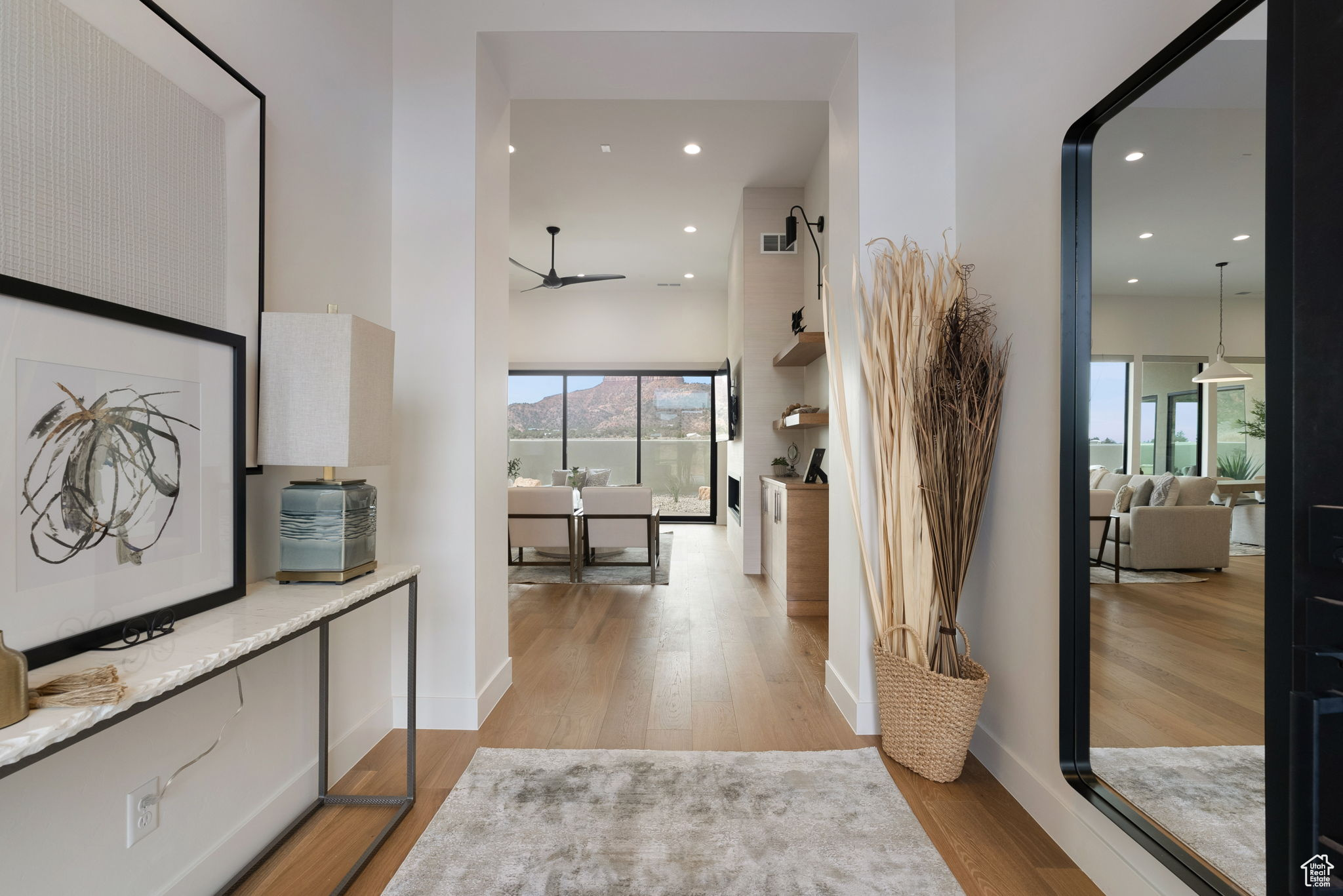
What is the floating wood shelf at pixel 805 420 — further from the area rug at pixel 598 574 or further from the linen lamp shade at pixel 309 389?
the linen lamp shade at pixel 309 389

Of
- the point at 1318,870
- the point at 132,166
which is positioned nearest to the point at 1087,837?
the point at 1318,870

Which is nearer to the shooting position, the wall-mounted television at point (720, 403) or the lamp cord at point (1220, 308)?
the lamp cord at point (1220, 308)

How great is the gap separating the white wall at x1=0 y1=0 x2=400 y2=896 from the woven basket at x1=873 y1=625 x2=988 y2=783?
1.79m

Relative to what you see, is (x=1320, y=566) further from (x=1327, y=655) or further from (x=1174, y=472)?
(x=1174, y=472)

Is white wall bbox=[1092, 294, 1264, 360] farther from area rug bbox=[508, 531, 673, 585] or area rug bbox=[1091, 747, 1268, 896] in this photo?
area rug bbox=[508, 531, 673, 585]

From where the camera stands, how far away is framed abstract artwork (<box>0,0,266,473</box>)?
1.07 meters

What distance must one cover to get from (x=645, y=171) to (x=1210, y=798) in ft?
16.3

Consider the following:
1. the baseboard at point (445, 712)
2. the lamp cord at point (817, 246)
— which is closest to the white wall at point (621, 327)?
the lamp cord at point (817, 246)

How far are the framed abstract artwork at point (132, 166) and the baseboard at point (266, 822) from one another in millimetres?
891

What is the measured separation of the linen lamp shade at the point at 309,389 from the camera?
5.18 feet

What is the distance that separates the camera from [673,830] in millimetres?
1786

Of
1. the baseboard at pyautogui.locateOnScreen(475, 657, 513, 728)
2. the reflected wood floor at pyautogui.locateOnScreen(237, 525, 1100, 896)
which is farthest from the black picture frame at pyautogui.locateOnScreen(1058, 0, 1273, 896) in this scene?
the baseboard at pyautogui.locateOnScreen(475, 657, 513, 728)

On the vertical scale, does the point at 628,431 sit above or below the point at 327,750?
above

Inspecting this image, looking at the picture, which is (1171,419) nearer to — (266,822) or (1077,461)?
(1077,461)
